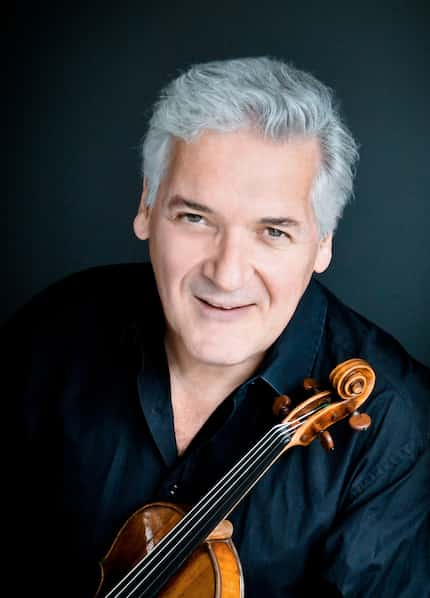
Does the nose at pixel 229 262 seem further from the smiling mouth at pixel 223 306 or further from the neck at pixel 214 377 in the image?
the neck at pixel 214 377

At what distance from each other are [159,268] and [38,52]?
1055 millimetres

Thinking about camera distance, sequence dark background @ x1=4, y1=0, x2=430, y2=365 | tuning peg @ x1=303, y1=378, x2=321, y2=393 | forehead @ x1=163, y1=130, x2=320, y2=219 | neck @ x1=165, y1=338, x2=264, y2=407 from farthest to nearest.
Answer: dark background @ x1=4, y1=0, x2=430, y2=365, neck @ x1=165, y1=338, x2=264, y2=407, tuning peg @ x1=303, y1=378, x2=321, y2=393, forehead @ x1=163, y1=130, x2=320, y2=219

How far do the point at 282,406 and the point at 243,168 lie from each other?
0.45 meters

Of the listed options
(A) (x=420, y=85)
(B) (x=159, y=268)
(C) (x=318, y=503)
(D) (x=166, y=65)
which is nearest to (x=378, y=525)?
(C) (x=318, y=503)

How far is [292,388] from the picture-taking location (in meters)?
1.61

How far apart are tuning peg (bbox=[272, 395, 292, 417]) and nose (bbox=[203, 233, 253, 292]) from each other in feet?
0.75

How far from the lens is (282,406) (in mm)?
1516

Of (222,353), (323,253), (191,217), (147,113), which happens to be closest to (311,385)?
(222,353)

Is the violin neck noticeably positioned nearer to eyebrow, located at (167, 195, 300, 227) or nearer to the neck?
the neck

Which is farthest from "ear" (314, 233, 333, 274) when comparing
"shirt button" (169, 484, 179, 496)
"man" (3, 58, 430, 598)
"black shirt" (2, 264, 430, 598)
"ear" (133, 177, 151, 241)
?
"shirt button" (169, 484, 179, 496)

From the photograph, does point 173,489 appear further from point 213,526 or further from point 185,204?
point 185,204

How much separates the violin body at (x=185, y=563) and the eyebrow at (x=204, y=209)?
0.52 meters

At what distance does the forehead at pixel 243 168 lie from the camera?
55.9 inches

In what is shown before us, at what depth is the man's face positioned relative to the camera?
4.68 feet
